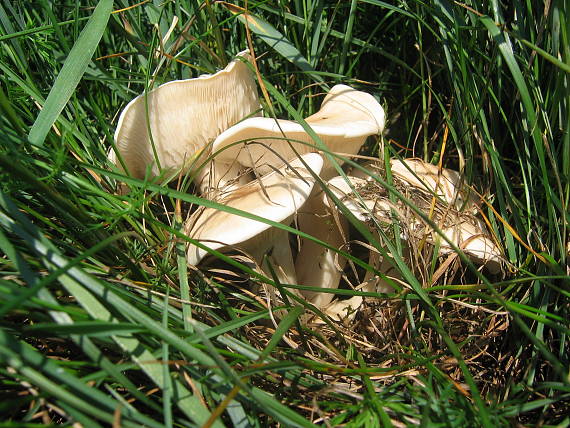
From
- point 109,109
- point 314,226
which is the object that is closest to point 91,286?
point 314,226

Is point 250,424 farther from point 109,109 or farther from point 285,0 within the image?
point 285,0

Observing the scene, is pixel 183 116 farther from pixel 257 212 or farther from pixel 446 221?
pixel 446 221

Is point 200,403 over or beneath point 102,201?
beneath

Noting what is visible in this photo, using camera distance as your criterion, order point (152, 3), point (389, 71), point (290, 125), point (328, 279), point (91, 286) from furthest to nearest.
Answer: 1. point (389, 71)
2. point (152, 3)
3. point (328, 279)
4. point (290, 125)
5. point (91, 286)

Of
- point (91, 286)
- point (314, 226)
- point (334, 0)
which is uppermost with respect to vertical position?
point (334, 0)

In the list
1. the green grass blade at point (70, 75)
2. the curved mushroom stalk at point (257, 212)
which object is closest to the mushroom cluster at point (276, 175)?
the curved mushroom stalk at point (257, 212)

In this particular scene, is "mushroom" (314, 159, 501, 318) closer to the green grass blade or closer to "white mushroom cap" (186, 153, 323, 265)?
"white mushroom cap" (186, 153, 323, 265)
